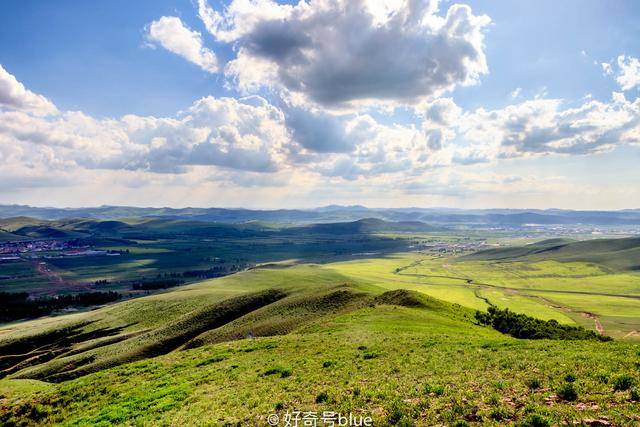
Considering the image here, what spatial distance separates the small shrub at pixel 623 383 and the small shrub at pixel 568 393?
2.12m

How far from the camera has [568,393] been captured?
17859 millimetres

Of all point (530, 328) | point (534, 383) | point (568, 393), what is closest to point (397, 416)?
point (534, 383)

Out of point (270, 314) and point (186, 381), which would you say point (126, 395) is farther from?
point (270, 314)

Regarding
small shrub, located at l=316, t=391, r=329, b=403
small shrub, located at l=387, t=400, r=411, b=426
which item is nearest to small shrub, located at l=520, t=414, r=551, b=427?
small shrub, located at l=387, t=400, r=411, b=426

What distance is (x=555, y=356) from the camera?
2589cm

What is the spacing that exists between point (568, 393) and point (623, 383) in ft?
10.7

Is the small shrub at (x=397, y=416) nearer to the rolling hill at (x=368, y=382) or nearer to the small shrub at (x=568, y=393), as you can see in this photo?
the rolling hill at (x=368, y=382)

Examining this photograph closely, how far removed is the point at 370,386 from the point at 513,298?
199243 millimetres

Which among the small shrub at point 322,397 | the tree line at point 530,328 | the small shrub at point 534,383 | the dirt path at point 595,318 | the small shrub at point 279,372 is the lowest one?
the dirt path at point 595,318

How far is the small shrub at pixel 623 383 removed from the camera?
58.6ft

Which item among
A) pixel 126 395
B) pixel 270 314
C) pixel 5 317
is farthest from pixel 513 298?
pixel 5 317

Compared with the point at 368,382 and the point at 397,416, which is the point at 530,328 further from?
the point at 397,416

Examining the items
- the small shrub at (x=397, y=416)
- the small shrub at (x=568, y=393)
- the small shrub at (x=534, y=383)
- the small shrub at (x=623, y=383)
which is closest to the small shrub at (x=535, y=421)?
the small shrub at (x=568, y=393)

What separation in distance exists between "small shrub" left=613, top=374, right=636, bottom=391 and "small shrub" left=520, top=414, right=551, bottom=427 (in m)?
6.17
